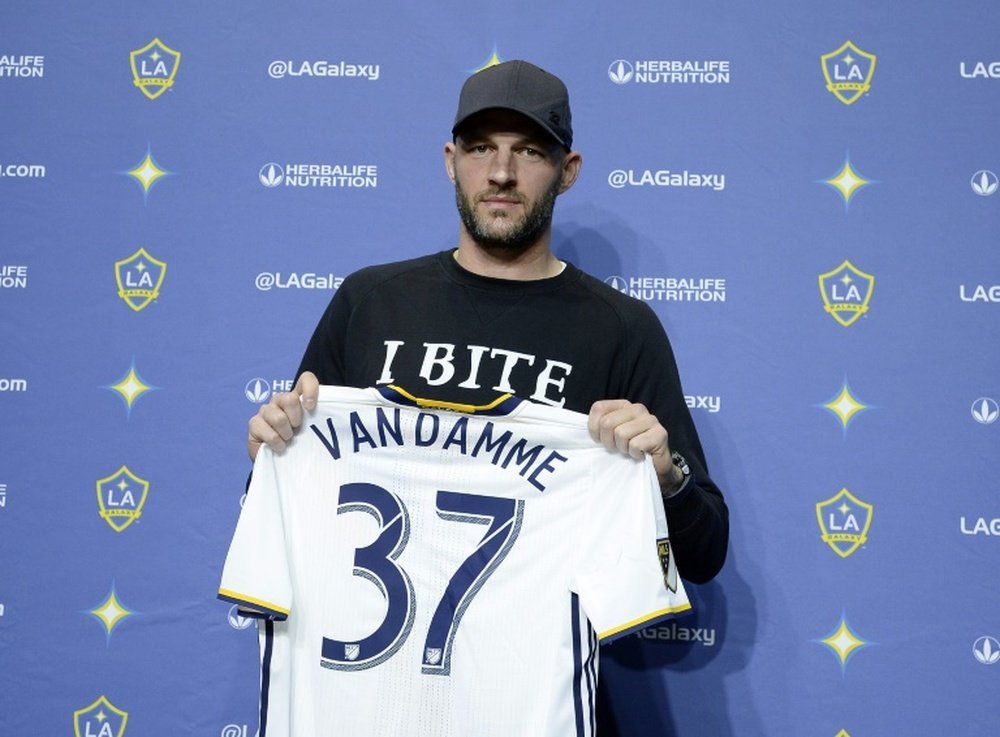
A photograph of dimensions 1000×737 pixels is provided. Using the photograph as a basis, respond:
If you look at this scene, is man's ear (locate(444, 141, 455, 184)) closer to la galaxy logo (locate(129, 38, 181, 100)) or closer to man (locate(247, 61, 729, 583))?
man (locate(247, 61, 729, 583))

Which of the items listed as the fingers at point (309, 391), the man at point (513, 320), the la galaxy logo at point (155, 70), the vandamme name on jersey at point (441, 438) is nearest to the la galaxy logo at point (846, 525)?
the man at point (513, 320)

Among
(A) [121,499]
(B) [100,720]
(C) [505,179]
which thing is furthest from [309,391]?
(B) [100,720]

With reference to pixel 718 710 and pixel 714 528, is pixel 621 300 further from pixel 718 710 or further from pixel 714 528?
pixel 718 710

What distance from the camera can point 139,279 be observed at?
2129mm

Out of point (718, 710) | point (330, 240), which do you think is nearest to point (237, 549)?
point (330, 240)

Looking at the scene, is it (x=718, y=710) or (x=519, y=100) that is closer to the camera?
(x=519, y=100)

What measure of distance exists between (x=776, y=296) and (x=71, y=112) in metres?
1.50

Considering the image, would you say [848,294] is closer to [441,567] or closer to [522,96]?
[522,96]

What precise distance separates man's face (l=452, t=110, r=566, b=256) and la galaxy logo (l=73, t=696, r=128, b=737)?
120 centimetres

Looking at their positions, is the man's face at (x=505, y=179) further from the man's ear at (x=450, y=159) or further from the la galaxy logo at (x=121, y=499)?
the la galaxy logo at (x=121, y=499)

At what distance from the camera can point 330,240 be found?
2131mm

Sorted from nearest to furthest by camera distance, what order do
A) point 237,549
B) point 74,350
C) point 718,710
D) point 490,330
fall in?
point 237,549 < point 490,330 < point 718,710 < point 74,350

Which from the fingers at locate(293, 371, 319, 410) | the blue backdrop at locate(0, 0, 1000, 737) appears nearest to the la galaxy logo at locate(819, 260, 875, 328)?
the blue backdrop at locate(0, 0, 1000, 737)

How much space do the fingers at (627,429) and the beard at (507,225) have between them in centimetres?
32
